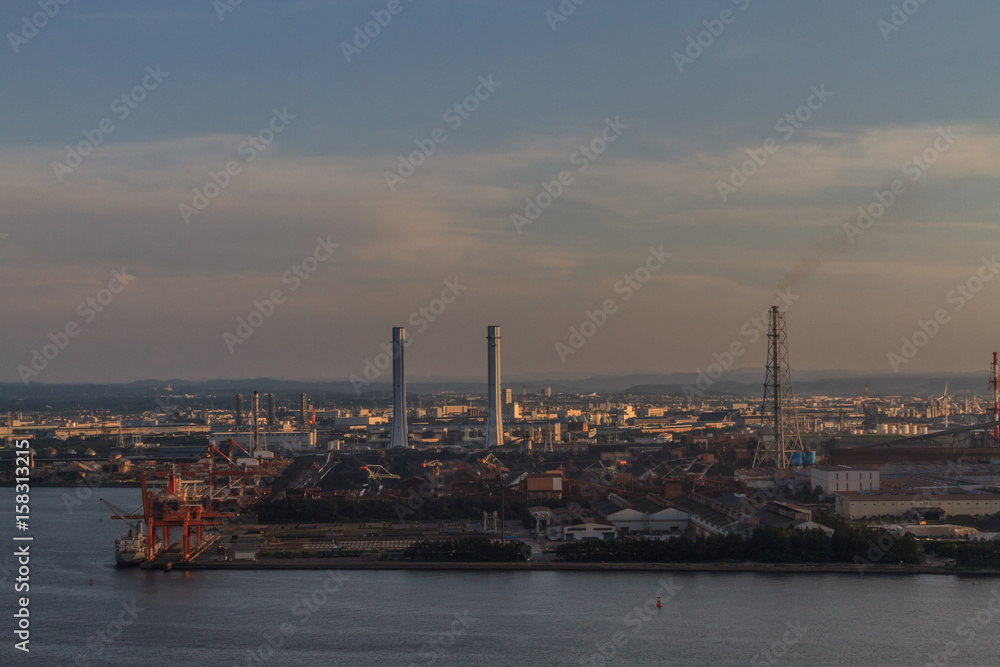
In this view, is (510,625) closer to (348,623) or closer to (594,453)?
(348,623)

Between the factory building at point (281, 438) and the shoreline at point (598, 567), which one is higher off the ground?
the factory building at point (281, 438)

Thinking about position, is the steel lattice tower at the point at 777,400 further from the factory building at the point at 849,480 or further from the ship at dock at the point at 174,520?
the ship at dock at the point at 174,520

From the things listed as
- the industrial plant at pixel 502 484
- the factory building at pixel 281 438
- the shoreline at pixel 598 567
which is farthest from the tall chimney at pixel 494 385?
the shoreline at pixel 598 567

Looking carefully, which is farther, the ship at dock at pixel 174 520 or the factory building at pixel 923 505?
the factory building at pixel 923 505

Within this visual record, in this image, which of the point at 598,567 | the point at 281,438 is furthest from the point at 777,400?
the point at 281,438

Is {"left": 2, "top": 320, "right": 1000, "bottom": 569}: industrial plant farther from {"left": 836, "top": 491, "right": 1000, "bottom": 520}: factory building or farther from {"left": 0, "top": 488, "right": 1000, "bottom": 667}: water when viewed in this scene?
{"left": 0, "top": 488, "right": 1000, "bottom": 667}: water

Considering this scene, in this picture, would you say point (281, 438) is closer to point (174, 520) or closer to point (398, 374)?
point (398, 374)

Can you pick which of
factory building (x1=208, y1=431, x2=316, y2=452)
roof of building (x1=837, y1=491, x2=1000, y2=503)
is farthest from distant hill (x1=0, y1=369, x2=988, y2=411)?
roof of building (x1=837, y1=491, x2=1000, y2=503)
